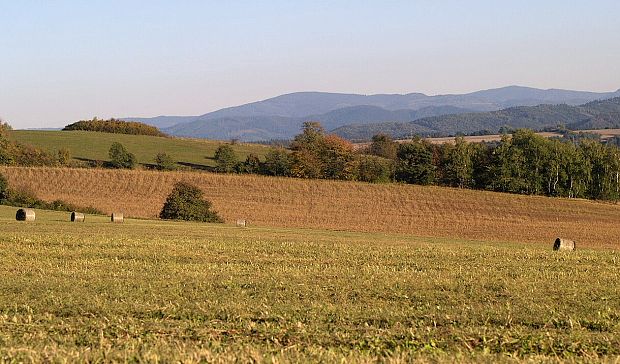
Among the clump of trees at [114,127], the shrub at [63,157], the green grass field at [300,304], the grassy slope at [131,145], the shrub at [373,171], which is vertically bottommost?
the green grass field at [300,304]

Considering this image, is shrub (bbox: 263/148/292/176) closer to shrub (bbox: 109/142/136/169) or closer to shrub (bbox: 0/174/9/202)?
shrub (bbox: 109/142/136/169)

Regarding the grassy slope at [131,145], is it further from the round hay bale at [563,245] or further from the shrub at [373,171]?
the round hay bale at [563,245]

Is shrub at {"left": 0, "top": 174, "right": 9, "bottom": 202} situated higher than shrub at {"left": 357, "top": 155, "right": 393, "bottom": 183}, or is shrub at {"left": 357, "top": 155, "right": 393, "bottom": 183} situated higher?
shrub at {"left": 357, "top": 155, "right": 393, "bottom": 183}

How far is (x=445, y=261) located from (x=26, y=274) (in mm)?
11901

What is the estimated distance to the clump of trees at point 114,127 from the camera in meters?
139

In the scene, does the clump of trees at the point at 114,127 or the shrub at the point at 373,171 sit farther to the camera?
the clump of trees at the point at 114,127

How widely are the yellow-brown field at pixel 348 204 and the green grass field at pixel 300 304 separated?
34.6 m

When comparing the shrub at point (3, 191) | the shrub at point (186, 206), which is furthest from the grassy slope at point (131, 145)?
the shrub at point (186, 206)

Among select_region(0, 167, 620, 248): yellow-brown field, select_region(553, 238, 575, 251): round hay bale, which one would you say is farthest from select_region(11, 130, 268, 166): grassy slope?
select_region(553, 238, 575, 251): round hay bale

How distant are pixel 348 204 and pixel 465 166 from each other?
23.7 metres

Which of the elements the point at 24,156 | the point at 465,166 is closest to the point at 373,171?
the point at 465,166

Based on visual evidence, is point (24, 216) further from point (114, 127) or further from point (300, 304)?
point (114, 127)

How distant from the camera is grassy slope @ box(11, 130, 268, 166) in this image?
338 ft

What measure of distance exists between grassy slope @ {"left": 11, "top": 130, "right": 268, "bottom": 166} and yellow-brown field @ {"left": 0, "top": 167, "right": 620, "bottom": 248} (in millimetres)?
21408
